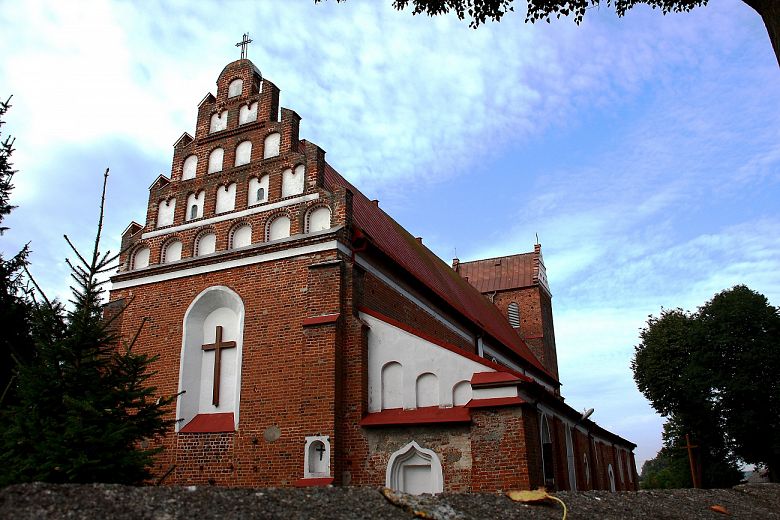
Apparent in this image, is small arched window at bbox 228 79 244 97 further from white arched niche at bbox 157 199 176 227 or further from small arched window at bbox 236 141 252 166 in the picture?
white arched niche at bbox 157 199 176 227

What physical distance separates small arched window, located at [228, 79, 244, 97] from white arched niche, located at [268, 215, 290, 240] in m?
3.93

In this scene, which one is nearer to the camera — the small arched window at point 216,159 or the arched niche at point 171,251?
the arched niche at point 171,251

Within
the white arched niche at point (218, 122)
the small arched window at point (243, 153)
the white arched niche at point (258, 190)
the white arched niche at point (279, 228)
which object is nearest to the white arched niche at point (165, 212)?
the small arched window at point (243, 153)

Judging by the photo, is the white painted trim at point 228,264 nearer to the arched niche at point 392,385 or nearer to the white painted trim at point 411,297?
the white painted trim at point 411,297

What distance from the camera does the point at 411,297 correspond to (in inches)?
614

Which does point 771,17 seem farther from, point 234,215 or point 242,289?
point 234,215

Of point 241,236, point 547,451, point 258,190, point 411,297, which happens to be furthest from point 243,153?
point 547,451

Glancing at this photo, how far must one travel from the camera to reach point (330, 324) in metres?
12.5

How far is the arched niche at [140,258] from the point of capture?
15414mm

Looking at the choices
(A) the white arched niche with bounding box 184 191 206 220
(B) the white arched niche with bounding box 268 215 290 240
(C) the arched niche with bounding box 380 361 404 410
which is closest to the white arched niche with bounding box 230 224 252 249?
(B) the white arched niche with bounding box 268 215 290 240

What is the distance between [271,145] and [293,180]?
121 cm

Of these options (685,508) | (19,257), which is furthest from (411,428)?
(19,257)

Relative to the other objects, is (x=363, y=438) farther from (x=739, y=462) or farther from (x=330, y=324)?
(x=739, y=462)

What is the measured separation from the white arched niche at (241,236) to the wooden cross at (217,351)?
177cm
